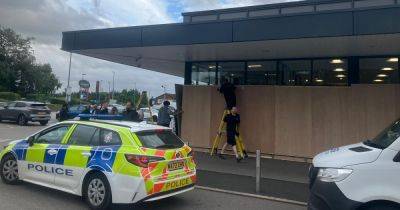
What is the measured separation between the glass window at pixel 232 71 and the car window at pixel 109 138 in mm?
7893

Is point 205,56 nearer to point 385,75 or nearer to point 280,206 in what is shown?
point 385,75

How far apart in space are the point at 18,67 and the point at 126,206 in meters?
60.9

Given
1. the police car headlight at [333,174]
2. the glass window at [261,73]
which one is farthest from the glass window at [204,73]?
the police car headlight at [333,174]

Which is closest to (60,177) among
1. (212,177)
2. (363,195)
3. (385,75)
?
(212,177)

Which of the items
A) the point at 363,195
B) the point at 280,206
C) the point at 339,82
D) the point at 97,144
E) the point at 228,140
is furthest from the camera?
the point at 339,82

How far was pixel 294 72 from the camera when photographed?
13.7 metres

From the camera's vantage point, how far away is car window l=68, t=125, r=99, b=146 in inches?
272

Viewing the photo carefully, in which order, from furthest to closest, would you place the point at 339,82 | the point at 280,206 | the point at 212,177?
the point at 339,82 < the point at 212,177 < the point at 280,206

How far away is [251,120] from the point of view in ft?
43.2


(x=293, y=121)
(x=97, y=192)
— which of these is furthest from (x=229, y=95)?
(x=97, y=192)

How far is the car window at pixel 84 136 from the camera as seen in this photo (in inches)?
272

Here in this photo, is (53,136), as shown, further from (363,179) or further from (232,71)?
(232,71)

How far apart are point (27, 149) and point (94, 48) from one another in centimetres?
523

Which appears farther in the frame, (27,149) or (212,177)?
(212,177)
